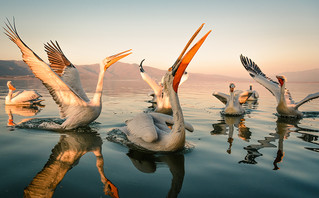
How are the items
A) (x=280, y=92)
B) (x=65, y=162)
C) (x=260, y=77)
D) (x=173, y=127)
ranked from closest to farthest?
(x=65, y=162)
(x=173, y=127)
(x=280, y=92)
(x=260, y=77)

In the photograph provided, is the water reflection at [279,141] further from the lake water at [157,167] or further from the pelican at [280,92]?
the pelican at [280,92]

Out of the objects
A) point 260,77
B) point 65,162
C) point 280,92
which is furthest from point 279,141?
point 260,77

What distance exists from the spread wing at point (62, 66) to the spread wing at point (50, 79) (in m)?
1.15

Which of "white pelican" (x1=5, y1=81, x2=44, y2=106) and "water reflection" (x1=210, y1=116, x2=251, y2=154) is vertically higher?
"white pelican" (x1=5, y1=81, x2=44, y2=106)

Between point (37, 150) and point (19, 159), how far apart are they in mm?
508

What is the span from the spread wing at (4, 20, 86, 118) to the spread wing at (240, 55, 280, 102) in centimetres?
968

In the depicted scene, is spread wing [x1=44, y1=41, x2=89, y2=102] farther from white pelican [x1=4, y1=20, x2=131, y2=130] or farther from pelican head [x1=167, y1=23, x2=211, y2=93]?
pelican head [x1=167, y1=23, x2=211, y2=93]

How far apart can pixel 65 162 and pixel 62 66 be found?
4.58 m

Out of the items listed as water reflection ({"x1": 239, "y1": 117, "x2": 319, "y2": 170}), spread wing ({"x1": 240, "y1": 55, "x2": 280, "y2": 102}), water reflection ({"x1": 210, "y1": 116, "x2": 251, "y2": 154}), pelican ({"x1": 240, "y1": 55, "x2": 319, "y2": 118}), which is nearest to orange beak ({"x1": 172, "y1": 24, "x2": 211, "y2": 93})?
water reflection ({"x1": 239, "y1": 117, "x2": 319, "y2": 170})

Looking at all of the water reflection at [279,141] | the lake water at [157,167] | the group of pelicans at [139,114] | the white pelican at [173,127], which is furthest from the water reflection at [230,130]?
the white pelican at [173,127]

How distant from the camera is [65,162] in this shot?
389 centimetres

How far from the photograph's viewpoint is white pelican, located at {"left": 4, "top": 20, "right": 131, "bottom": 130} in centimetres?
503

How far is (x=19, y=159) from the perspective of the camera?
3969 millimetres

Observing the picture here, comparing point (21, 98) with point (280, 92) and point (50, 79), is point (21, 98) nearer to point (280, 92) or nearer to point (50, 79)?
point (50, 79)
